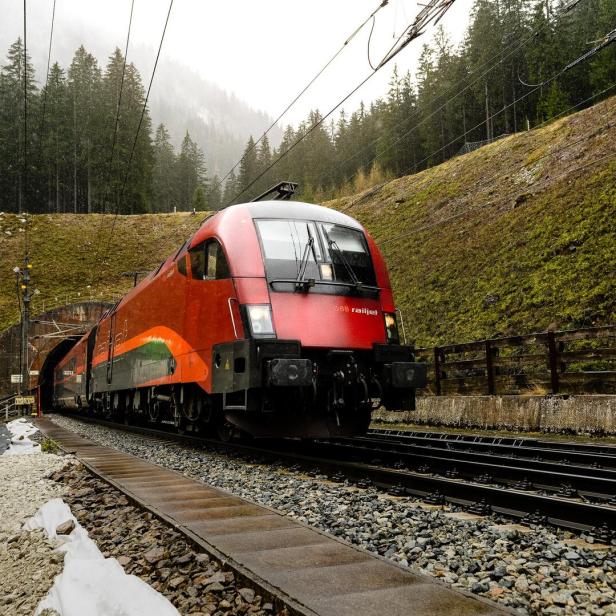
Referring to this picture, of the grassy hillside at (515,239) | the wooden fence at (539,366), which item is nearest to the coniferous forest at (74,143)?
the grassy hillside at (515,239)

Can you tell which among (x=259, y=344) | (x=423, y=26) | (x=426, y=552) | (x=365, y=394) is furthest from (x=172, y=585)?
(x=423, y=26)

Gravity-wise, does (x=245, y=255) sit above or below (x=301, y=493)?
above

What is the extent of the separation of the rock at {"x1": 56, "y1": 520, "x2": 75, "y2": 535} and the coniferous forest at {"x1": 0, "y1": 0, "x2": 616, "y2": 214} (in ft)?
139

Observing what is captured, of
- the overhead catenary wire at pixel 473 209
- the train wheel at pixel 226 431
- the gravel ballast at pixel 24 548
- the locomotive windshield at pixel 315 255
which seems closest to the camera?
the gravel ballast at pixel 24 548

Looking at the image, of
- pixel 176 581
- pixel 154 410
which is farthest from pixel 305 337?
pixel 154 410

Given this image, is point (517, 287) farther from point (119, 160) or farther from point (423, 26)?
point (119, 160)

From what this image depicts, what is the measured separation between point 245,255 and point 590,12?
55981 mm

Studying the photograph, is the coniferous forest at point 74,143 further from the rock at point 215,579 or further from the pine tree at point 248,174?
the rock at point 215,579

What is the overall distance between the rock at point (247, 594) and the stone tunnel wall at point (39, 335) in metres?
33.9

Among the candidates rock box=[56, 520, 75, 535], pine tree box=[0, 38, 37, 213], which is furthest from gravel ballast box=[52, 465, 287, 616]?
pine tree box=[0, 38, 37, 213]

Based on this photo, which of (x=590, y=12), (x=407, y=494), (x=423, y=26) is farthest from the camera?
(x=590, y=12)

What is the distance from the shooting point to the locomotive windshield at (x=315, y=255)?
7.88 metres

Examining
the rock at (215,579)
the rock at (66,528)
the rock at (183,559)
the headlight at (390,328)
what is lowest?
the rock at (66,528)

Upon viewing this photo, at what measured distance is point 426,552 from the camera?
3.68 metres
